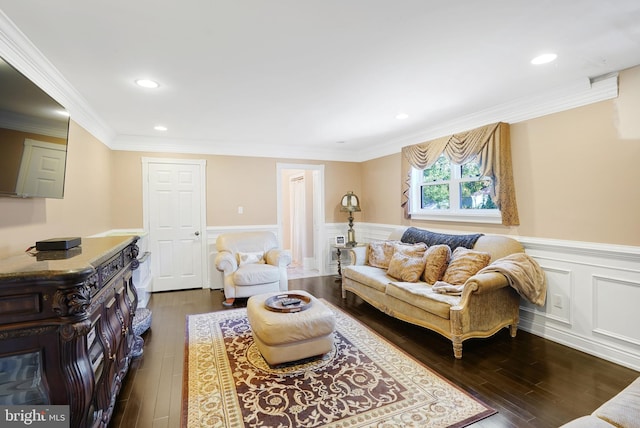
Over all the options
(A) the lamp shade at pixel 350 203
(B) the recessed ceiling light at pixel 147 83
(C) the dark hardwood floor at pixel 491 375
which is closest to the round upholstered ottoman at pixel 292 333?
(C) the dark hardwood floor at pixel 491 375

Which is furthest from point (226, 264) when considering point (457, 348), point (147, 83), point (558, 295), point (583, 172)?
point (583, 172)

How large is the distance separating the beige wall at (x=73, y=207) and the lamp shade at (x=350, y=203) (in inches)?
144

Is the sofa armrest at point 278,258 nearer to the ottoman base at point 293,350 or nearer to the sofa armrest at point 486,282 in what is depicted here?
the ottoman base at point 293,350

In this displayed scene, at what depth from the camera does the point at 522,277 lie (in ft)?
8.61

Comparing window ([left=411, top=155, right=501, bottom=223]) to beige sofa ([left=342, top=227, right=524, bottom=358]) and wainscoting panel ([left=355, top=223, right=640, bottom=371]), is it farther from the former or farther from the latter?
wainscoting panel ([left=355, top=223, right=640, bottom=371])

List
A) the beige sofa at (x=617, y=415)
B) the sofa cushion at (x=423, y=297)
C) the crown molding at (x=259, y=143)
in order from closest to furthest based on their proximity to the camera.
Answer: the beige sofa at (x=617, y=415) → the crown molding at (x=259, y=143) → the sofa cushion at (x=423, y=297)

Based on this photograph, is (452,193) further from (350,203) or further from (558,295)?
(350,203)

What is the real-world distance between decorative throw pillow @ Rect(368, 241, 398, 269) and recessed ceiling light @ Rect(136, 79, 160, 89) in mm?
3117

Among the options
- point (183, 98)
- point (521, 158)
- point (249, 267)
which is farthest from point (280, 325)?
point (521, 158)

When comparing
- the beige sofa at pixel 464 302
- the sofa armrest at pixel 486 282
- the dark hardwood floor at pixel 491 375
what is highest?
the sofa armrest at pixel 486 282

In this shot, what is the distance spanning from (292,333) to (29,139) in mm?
2115

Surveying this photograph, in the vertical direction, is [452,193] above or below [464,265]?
above

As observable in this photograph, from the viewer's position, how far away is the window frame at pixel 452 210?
3451 millimetres

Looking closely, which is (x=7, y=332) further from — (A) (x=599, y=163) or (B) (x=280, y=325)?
(A) (x=599, y=163)
